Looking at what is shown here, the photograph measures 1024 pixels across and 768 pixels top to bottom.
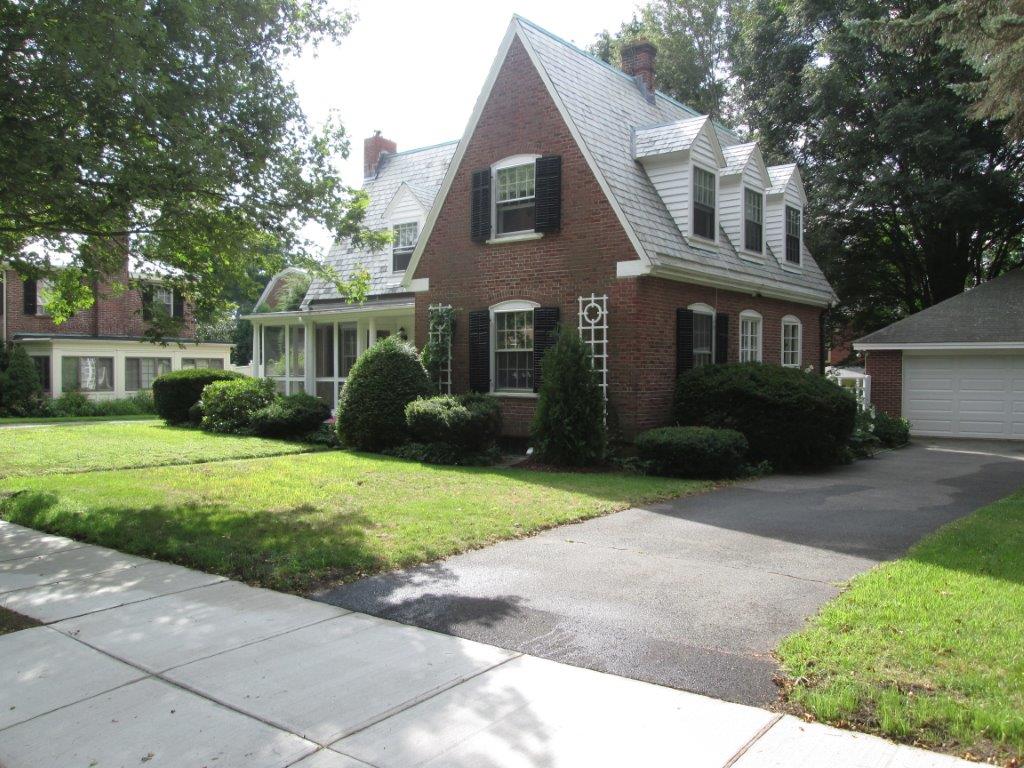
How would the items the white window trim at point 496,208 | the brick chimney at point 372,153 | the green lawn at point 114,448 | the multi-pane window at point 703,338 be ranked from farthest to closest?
the brick chimney at point 372,153 → the multi-pane window at point 703,338 → the white window trim at point 496,208 → the green lawn at point 114,448

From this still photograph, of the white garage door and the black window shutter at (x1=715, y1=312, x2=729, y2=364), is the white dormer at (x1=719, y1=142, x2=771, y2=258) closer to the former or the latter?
the black window shutter at (x1=715, y1=312, x2=729, y2=364)

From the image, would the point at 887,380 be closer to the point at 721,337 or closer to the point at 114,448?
the point at 721,337

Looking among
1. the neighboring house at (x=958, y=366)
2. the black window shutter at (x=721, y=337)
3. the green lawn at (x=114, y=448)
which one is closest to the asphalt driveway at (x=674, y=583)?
the black window shutter at (x=721, y=337)

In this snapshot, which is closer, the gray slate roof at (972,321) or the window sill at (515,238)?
the window sill at (515,238)

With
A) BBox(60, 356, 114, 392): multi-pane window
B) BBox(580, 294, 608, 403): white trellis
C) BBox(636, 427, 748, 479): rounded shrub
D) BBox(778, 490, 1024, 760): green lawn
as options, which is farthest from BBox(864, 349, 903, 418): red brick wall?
BBox(60, 356, 114, 392): multi-pane window

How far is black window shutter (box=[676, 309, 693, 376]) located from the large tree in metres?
6.32

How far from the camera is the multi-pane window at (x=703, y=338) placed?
611 inches

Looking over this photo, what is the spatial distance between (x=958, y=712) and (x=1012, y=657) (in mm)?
978

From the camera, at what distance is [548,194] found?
14445 millimetres

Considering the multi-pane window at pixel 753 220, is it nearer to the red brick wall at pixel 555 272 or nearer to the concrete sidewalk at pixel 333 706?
the red brick wall at pixel 555 272

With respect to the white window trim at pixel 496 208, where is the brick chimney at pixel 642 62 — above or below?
above

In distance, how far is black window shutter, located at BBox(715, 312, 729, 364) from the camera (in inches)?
626

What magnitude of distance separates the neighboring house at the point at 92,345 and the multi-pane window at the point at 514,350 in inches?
637

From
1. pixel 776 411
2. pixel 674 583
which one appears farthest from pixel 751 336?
pixel 674 583
